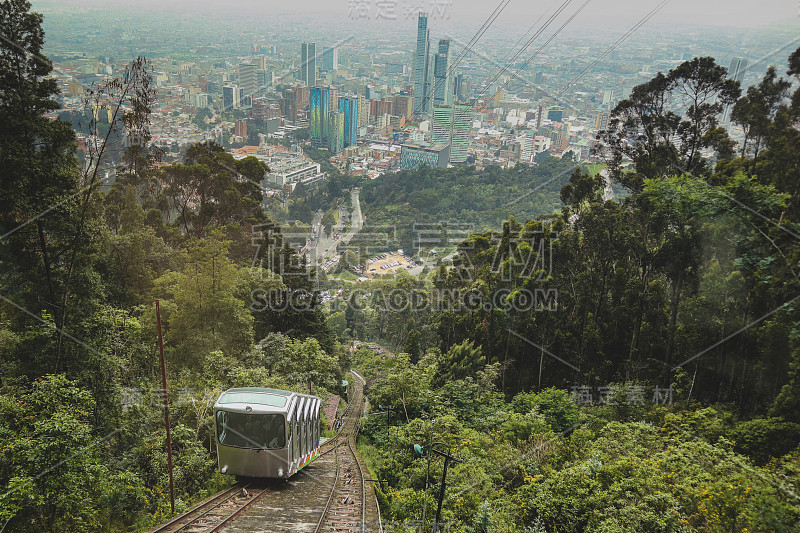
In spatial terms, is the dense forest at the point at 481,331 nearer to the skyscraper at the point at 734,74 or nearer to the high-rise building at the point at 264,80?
the skyscraper at the point at 734,74

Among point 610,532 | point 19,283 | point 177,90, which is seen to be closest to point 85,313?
point 19,283

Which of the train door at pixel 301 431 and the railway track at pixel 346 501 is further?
→ the train door at pixel 301 431

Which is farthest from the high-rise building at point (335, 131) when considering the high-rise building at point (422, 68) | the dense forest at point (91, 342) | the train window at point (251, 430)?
the train window at point (251, 430)

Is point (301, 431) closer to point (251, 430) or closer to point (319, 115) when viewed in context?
point (251, 430)

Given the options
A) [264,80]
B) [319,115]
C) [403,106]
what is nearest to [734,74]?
[319,115]

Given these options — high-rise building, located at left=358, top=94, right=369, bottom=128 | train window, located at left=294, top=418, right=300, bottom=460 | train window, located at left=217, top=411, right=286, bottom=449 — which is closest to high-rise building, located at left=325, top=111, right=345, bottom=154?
high-rise building, located at left=358, top=94, right=369, bottom=128

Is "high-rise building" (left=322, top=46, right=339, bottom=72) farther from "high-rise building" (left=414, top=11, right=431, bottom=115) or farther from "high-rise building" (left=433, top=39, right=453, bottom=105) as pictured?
"high-rise building" (left=433, top=39, right=453, bottom=105)
